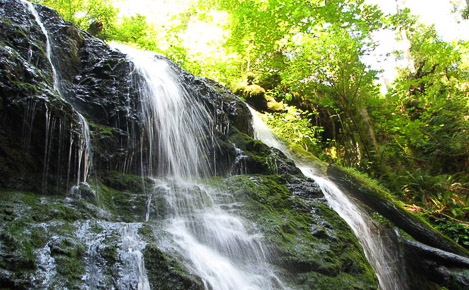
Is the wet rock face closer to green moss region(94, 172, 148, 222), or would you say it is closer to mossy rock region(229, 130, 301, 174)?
green moss region(94, 172, 148, 222)

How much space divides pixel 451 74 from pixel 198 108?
11960 millimetres

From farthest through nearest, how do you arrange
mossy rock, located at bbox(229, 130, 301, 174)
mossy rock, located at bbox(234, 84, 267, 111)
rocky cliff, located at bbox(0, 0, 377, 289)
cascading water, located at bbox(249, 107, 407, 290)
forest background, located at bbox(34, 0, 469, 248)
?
mossy rock, located at bbox(234, 84, 267, 111)
forest background, located at bbox(34, 0, 469, 248)
mossy rock, located at bbox(229, 130, 301, 174)
cascading water, located at bbox(249, 107, 407, 290)
rocky cliff, located at bbox(0, 0, 377, 289)

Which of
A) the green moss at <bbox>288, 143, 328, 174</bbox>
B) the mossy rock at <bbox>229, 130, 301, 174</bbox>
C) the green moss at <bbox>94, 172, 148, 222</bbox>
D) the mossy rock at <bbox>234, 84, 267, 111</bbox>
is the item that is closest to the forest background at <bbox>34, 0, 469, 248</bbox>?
Result: the mossy rock at <bbox>234, 84, 267, 111</bbox>

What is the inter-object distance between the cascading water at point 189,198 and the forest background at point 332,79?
4.00 metres

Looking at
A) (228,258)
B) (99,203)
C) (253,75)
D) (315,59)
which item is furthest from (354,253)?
(253,75)

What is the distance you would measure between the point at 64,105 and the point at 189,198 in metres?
1.98

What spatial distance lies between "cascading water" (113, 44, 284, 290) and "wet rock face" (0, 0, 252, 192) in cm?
26

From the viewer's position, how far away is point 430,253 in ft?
17.0

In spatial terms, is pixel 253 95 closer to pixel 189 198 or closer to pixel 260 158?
pixel 260 158

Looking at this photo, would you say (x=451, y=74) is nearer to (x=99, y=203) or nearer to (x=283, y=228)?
(x=283, y=228)

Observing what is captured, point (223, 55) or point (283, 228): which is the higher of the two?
point (223, 55)

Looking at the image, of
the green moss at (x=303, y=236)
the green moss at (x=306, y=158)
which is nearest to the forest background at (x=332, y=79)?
the green moss at (x=306, y=158)

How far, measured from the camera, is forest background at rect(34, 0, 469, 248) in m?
8.35

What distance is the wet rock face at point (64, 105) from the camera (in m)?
3.09
